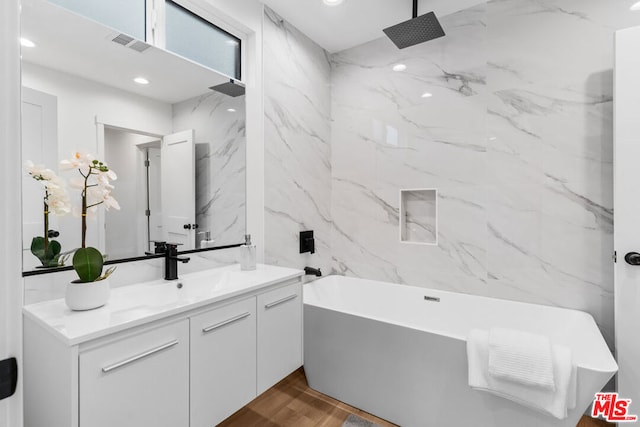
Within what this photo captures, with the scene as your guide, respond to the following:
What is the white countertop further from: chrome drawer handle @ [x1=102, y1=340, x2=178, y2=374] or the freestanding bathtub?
the freestanding bathtub

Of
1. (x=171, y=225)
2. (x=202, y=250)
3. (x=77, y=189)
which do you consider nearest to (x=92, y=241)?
(x=77, y=189)

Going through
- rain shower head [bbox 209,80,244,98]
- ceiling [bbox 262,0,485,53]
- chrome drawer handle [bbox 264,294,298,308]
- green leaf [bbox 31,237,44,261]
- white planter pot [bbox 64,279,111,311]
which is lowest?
chrome drawer handle [bbox 264,294,298,308]

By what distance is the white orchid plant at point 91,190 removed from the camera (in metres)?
1.18

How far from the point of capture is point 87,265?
3.79 ft

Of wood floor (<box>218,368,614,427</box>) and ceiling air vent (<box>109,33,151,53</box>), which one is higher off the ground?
ceiling air vent (<box>109,33,151,53</box>)

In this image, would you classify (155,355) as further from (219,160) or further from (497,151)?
(497,151)

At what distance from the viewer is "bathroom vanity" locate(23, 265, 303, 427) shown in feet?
2.98

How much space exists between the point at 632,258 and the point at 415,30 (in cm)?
176

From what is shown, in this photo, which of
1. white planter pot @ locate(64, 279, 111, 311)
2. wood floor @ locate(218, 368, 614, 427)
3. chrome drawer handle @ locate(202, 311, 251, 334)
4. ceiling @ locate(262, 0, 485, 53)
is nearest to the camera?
white planter pot @ locate(64, 279, 111, 311)

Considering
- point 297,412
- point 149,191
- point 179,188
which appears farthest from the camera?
point 297,412

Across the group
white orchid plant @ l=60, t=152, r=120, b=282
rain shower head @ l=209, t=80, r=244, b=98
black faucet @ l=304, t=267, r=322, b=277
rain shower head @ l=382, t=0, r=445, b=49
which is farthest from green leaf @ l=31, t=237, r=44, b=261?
rain shower head @ l=382, t=0, r=445, b=49

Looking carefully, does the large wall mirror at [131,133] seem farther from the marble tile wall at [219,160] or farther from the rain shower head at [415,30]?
the rain shower head at [415,30]

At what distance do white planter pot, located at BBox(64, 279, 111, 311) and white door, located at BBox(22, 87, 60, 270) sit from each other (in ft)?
0.95

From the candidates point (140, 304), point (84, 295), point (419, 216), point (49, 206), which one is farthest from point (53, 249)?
point (419, 216)
